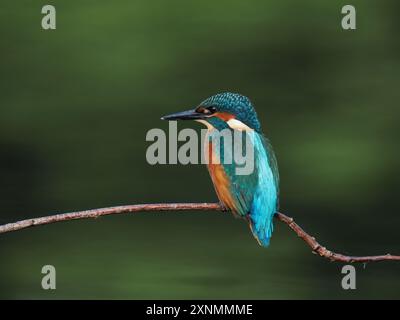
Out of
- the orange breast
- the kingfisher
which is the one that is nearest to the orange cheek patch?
the kingfisher

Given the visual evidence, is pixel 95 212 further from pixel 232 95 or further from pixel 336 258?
pixel 232 95

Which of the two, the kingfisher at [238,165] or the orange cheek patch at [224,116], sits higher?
the orange cheek patch at [224,116]

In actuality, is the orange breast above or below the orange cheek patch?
below

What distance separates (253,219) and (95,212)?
77cm

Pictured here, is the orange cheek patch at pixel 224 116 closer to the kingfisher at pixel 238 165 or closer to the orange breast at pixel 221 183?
the kingfisher at pixel 238 165

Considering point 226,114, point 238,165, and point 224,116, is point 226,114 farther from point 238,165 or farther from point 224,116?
point 238,165

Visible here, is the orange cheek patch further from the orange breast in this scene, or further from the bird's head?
the orange breast

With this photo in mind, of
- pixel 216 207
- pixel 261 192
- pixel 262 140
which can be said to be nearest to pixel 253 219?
pixel 261 192

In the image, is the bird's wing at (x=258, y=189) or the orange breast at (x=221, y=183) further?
the orange breast at (x=221, y=183)

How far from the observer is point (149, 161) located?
5199 mm

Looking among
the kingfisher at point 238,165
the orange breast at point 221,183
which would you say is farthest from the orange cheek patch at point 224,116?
the orange breast at point 221,183

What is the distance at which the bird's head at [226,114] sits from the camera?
283cm

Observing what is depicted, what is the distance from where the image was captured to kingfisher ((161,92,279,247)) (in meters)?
2.77

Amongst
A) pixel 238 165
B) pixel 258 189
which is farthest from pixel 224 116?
pixel 258 189
